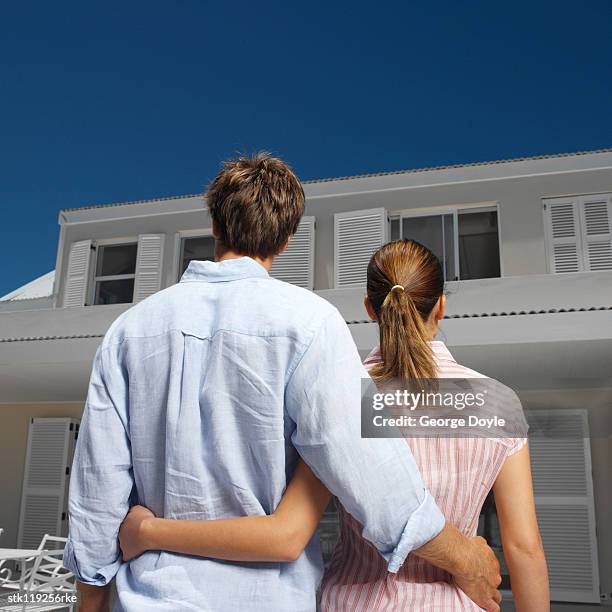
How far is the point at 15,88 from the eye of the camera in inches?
2283

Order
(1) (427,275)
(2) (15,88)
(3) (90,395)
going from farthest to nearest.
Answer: (2) (15,88) → (1) (427,275) → (3) (90,395)

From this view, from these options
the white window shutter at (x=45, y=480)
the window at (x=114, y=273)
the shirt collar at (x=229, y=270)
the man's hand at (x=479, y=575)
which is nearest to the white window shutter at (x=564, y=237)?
the window at (x=114, y=273)

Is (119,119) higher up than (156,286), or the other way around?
(119,119)

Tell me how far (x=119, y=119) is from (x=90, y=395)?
239ft

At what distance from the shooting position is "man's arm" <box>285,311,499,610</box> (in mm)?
1004

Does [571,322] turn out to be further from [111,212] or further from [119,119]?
[119,119]

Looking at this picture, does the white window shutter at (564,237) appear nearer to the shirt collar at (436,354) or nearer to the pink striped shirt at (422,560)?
the shirt collar at (436,354)

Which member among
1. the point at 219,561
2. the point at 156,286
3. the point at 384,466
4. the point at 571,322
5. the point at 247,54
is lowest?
the point at 219,561

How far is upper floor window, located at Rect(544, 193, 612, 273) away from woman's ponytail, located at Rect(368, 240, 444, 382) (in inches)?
343

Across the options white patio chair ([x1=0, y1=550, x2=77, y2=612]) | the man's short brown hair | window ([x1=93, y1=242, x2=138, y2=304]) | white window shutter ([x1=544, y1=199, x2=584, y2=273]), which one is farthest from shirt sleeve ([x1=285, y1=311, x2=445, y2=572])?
window ([x1=93, y1=242, x2=138, y2=304])

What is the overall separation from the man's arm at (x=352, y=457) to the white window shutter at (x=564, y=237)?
9.25 metres

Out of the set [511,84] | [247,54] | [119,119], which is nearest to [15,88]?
[119,119]

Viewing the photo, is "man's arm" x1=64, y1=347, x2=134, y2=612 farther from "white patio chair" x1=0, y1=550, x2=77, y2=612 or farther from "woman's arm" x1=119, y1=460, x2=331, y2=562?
"white patio chair" x1=0, y1=550, x2=77, y2=612

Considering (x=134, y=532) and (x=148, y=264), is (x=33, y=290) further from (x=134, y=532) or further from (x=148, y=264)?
(x=134, y=532)
